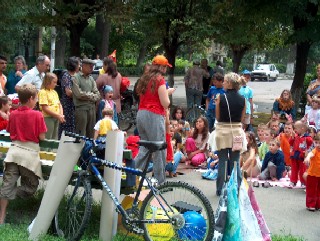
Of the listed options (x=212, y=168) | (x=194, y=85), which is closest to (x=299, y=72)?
(x=194, y=85)

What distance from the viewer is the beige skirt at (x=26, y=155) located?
6.56m

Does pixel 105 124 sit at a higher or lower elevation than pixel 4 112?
lower

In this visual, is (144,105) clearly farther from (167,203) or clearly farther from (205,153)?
(205,153)

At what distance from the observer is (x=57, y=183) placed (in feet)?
20.3

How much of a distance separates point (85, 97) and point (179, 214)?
486cm

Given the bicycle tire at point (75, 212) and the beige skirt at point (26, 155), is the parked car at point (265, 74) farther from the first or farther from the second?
the bicycle tire at point (75, 212)

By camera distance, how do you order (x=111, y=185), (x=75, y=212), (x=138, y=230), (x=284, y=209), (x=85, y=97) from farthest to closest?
(x=85, y=97), (x=284, y=209), (x=75, y=212), (x=111, y=185), (x=138, y=230)

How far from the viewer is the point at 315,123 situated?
12.2m

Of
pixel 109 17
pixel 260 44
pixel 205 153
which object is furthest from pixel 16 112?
pixel 260 44

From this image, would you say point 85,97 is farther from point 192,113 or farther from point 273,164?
point 192,113

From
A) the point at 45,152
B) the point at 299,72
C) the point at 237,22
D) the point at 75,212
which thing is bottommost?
Answer: the point at 75,212

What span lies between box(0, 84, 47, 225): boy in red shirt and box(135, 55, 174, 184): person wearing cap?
4.82 ft

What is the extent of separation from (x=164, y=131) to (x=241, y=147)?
1.07 meters

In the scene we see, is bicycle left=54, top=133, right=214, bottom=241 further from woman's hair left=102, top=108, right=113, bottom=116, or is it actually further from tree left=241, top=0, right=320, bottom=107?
tree left=241, top=0, right=320, bottom=107
